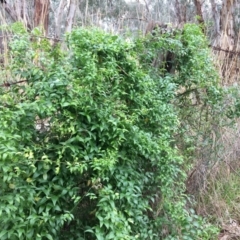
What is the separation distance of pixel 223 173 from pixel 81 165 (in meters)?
2.19

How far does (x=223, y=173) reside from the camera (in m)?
3.68

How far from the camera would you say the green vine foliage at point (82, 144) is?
196cm

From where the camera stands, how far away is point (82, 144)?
2172 mm

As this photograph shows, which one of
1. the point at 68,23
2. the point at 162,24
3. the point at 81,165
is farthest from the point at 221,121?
the point at 68,23

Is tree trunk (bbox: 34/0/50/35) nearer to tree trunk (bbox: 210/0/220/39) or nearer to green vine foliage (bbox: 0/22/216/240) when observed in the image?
green vine foliage (bbox: 0/22/216/240)

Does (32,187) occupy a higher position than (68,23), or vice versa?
(68,23)

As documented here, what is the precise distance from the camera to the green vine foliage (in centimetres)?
196

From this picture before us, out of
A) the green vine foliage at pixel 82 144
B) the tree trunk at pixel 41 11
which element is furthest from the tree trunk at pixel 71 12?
the green vine foliage at pixel 82 144

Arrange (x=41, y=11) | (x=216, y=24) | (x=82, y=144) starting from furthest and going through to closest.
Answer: (x=216, y=24) → (x=41, y=11) → (x=82, y=144)

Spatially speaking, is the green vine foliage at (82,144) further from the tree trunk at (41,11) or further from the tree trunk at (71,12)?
the tree trunk at (71,12)

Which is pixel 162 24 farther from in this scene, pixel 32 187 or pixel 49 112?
pixel 32 187

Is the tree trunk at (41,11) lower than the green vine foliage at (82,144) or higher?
higher

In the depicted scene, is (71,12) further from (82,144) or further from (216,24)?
(82,144)

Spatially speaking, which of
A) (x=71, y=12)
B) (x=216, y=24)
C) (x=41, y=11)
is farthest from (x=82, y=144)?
(x=216, y=24)
